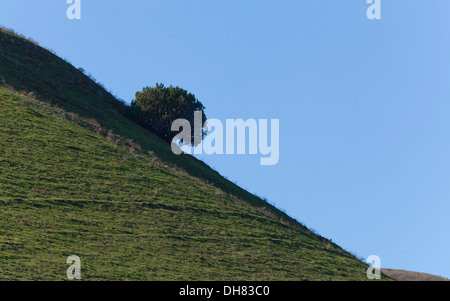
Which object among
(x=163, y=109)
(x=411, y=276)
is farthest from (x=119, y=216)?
(x=163, y=109)

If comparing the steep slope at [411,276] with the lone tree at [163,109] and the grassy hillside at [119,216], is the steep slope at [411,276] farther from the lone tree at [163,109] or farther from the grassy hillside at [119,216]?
the lone tree at [163,109]

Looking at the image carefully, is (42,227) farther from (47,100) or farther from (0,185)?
(47,100)

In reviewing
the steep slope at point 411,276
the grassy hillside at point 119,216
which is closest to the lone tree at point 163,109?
the grassy hillside at point 119,216

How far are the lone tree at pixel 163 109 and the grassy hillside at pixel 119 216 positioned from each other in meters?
8.88

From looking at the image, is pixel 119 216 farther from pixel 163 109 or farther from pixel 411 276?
pixel 163 109

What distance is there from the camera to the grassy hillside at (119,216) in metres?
23.9

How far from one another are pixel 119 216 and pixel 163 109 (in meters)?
29.2

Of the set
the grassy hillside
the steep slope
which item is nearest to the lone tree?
the grassy hillside

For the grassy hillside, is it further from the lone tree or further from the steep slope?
the lone tree

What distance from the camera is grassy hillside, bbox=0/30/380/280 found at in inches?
942

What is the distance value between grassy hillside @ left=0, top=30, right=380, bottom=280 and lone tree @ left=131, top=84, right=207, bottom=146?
29.1 feet

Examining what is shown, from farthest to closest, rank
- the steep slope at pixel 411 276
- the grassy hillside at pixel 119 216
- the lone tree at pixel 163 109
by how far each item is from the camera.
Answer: the lone tree at pixel 163 109
the steep slope at pixel 411 276
the grassy hillside at pixel 119 216
